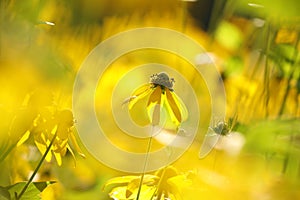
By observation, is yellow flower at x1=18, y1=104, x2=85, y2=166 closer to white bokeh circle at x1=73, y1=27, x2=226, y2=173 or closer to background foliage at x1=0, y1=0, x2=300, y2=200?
background foliage at x1=0, y1=0, x2=300, y2=200

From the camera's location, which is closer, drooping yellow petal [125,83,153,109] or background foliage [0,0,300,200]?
background foliage [0,0,300,200]

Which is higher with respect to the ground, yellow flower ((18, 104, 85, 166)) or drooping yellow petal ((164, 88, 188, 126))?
drooping yellow petal ((164, 88, 188, 126))

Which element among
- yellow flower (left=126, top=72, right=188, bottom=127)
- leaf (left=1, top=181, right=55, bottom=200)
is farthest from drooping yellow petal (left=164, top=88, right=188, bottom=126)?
leaf (left=1, top=181, right=55, bottom=200)

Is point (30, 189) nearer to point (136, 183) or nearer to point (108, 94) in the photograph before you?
point (136, 183)

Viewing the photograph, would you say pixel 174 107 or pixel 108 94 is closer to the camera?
pixel 174 107

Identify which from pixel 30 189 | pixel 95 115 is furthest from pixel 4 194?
pixel 95 115

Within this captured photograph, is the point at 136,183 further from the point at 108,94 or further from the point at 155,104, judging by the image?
the point at 108,94

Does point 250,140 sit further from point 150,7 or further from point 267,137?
point 150,7

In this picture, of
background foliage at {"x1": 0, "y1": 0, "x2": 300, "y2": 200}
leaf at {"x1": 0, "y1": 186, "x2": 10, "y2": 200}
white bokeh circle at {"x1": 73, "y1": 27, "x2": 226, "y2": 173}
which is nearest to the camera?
background foliage at {"x1": 0, "y1": 0, "x2": 300, "y2": 200}

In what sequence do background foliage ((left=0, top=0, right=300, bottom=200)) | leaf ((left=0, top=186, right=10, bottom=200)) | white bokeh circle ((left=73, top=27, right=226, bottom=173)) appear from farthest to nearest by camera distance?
white bokeh circle ((left=73, top=27, right=226, bottom=173))
leaf ((left=0, top=186, right=10, bottom=200))
background foliage ((left=0, top=0, right=300, bottom=200))

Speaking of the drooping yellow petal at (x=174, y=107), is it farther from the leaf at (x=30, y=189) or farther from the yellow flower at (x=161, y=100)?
the leaf at (x=30, y=189)

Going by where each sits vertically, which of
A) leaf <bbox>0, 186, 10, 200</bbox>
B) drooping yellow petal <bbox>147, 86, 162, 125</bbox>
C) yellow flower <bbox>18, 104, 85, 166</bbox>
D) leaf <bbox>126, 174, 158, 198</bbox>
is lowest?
leaf <bbox>0, 186, 10, 200</bbox>

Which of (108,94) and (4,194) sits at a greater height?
(108,94)
